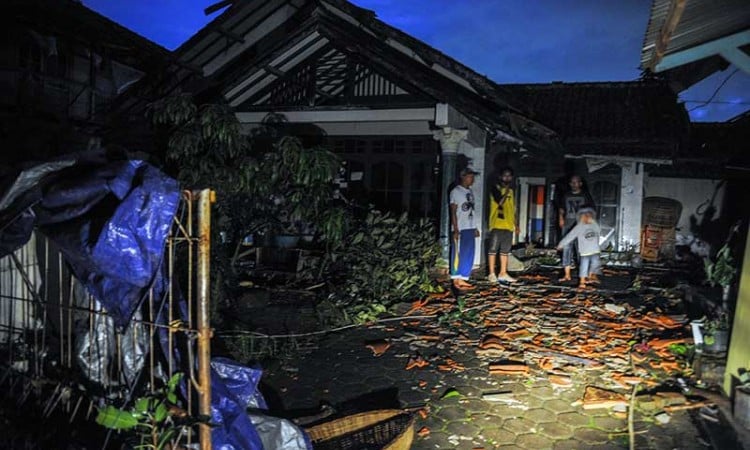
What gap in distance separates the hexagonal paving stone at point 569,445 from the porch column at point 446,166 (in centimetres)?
614

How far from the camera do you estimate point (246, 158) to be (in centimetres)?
700

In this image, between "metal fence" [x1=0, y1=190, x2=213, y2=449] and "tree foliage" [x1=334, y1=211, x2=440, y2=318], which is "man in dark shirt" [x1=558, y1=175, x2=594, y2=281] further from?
"metal fence" [x1=0, y1=190, x2=213, y2=449]

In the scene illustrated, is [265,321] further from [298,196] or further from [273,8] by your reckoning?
[273,8]

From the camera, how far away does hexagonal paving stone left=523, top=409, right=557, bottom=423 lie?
4.36 meters

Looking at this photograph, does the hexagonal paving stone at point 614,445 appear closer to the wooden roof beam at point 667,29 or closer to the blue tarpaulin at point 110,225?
the blue tarpaulin at point 110,225

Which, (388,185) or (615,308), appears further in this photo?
(388,185)

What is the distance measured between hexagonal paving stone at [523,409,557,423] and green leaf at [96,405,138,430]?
10.8 ft

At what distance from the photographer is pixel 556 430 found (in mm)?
4176

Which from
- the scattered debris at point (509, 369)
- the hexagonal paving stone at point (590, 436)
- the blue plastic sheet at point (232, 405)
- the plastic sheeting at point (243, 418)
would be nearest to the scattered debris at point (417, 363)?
the scattered debris at point (509, 369)

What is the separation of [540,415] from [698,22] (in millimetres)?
3623

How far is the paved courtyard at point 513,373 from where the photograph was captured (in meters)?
4.19

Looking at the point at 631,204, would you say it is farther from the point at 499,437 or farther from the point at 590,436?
the point at 499,437

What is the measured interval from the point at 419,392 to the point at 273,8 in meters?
9.64

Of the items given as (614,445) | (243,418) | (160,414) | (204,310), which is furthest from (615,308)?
(160,414)
